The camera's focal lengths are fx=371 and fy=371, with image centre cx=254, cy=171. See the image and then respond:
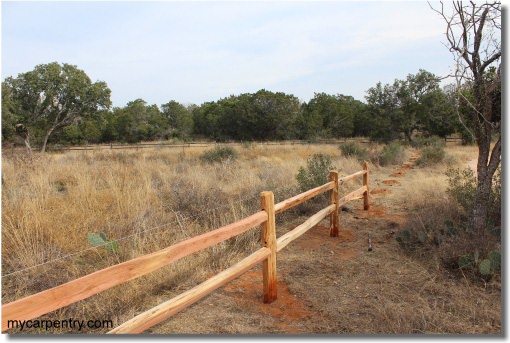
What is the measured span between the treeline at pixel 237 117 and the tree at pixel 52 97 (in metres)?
0.08

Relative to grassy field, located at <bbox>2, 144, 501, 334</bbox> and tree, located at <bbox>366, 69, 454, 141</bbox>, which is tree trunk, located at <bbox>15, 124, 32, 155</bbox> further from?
tree, located at <bbox>366, 69, 454, 141</bbox>

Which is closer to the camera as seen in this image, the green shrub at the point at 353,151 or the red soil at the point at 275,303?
the red soil at the point at 275,303

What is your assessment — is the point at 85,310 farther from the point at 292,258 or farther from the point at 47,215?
the point at 292,258

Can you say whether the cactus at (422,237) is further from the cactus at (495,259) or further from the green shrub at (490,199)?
the cactus at (495,259)

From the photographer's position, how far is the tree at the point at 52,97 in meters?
31.2

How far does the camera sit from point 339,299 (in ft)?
13.3

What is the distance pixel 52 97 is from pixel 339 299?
34.2 metres

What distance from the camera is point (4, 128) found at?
28.8 meters

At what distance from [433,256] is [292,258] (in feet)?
6.17

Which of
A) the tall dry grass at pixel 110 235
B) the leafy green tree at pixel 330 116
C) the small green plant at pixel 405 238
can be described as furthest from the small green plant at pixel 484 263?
the leafy green tree at pixel 330 116

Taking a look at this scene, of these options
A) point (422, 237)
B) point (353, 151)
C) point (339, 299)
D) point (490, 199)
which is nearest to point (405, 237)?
point (422, 237)

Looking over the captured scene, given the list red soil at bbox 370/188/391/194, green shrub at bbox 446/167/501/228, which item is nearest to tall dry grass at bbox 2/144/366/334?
green shrub at bbox 446/167/501/228

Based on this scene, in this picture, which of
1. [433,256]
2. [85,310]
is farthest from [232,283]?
[433,256]

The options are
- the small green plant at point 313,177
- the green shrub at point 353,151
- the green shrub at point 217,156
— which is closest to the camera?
the small green plant at point 313,177
